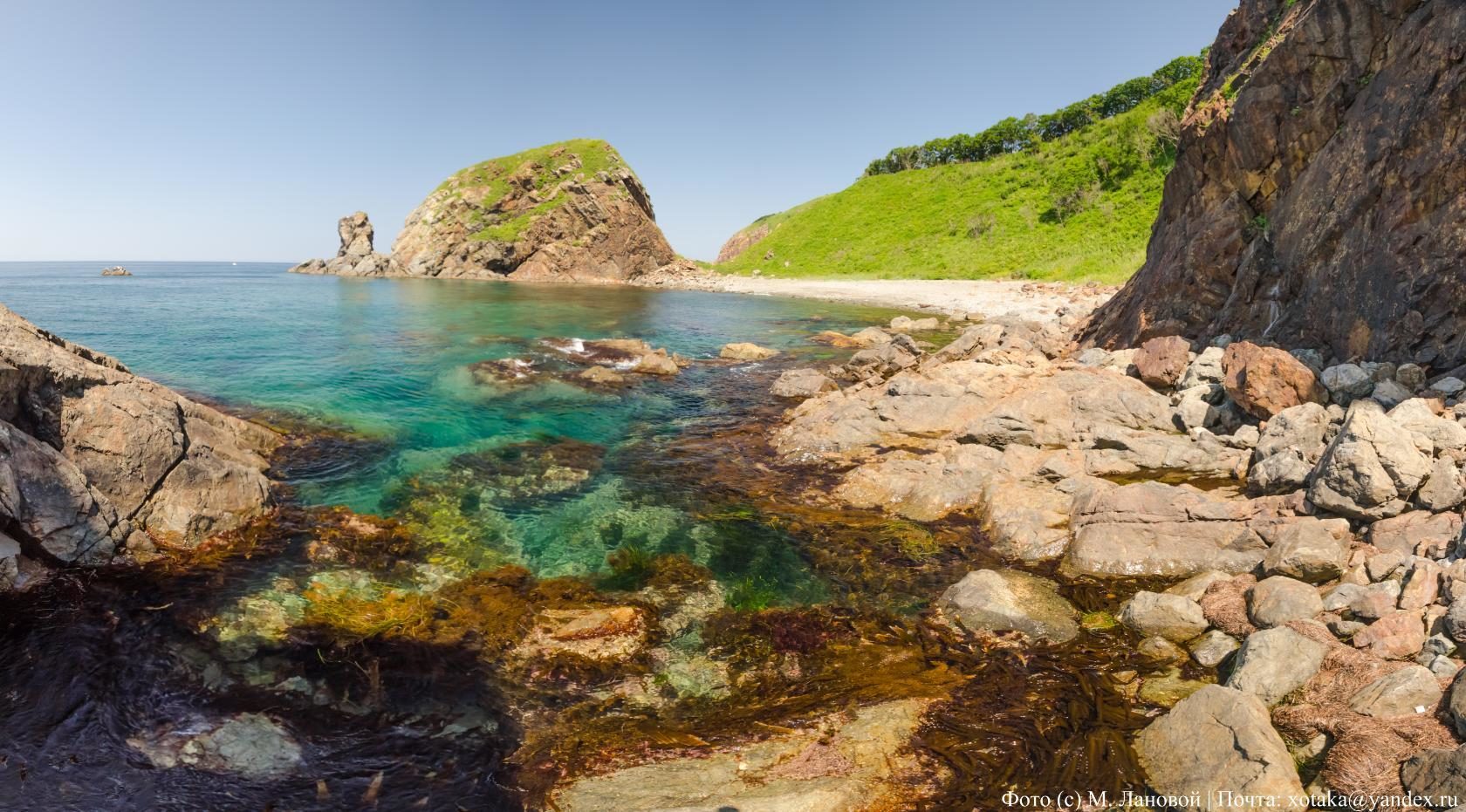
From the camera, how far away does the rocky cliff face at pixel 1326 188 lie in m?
11.9

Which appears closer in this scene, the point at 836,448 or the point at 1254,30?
the point at 836,448

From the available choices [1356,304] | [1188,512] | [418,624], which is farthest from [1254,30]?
[418,624]

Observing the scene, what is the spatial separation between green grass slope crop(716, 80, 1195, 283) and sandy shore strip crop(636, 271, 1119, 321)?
364cm

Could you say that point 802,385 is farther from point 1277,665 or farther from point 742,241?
point 742,241

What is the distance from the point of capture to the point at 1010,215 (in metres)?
75.0

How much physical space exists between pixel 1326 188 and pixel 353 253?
408ft

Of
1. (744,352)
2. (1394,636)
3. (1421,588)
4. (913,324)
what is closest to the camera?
(1394,636)

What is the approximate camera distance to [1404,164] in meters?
12.7

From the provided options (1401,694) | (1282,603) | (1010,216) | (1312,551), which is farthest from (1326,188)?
(1010,216)

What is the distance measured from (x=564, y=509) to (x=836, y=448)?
6.98 metres

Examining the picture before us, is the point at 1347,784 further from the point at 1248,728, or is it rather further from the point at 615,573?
the point at 615,573

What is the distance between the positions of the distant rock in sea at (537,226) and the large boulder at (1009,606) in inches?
3597

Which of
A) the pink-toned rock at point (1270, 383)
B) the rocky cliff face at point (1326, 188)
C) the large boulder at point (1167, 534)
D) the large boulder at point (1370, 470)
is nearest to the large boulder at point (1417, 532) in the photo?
the large boulder at point (1370, 470)

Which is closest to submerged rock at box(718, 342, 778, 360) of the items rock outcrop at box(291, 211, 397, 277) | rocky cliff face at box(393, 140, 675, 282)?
rocky cliff face at box(393, 140, 675, 282)
